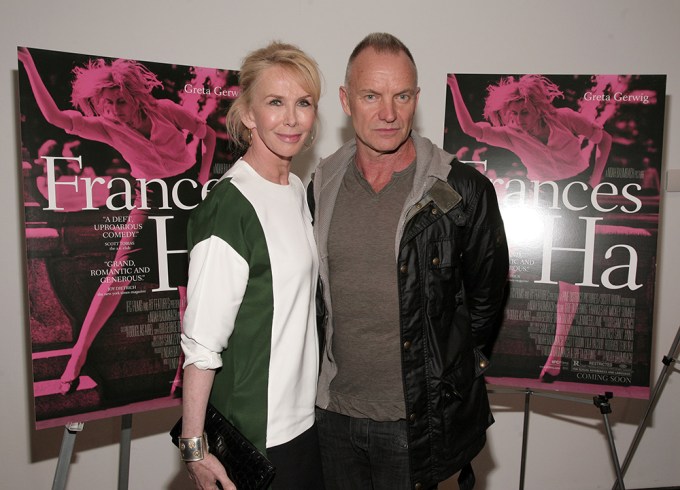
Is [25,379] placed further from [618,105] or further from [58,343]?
[618,105]

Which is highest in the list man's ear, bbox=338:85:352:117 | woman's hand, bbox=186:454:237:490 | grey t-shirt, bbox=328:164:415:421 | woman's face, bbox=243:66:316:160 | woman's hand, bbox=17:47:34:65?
woman's hand, bbox=17:47:34:65

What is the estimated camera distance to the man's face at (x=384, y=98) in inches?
68.9

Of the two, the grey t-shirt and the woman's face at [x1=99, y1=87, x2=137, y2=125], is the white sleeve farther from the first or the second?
the woman's face at [x1=99, y1=87, x2=137, y2=125]

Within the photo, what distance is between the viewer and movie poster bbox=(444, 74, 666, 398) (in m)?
2.33

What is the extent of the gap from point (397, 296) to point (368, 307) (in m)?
0.10

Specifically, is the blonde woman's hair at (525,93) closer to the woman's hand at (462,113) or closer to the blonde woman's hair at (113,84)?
the woman's hand at (462,113)

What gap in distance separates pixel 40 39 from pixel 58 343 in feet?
4.81

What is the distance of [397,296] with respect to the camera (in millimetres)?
1704

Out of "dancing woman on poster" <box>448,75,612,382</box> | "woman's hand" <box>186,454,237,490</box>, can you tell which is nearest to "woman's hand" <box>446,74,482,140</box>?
"dancing woman on poster" <box>448,75,612,382</box>

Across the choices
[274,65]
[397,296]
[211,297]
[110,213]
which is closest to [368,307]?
[397,296]

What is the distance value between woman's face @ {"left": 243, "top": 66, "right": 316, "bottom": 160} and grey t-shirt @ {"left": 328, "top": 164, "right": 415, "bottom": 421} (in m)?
0.35

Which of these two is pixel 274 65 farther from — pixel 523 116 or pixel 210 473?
pixel 523 116

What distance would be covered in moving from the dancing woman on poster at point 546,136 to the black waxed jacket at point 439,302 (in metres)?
0.69

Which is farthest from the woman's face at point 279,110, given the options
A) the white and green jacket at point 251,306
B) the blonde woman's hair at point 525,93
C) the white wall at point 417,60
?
the white wall at point 417,60
